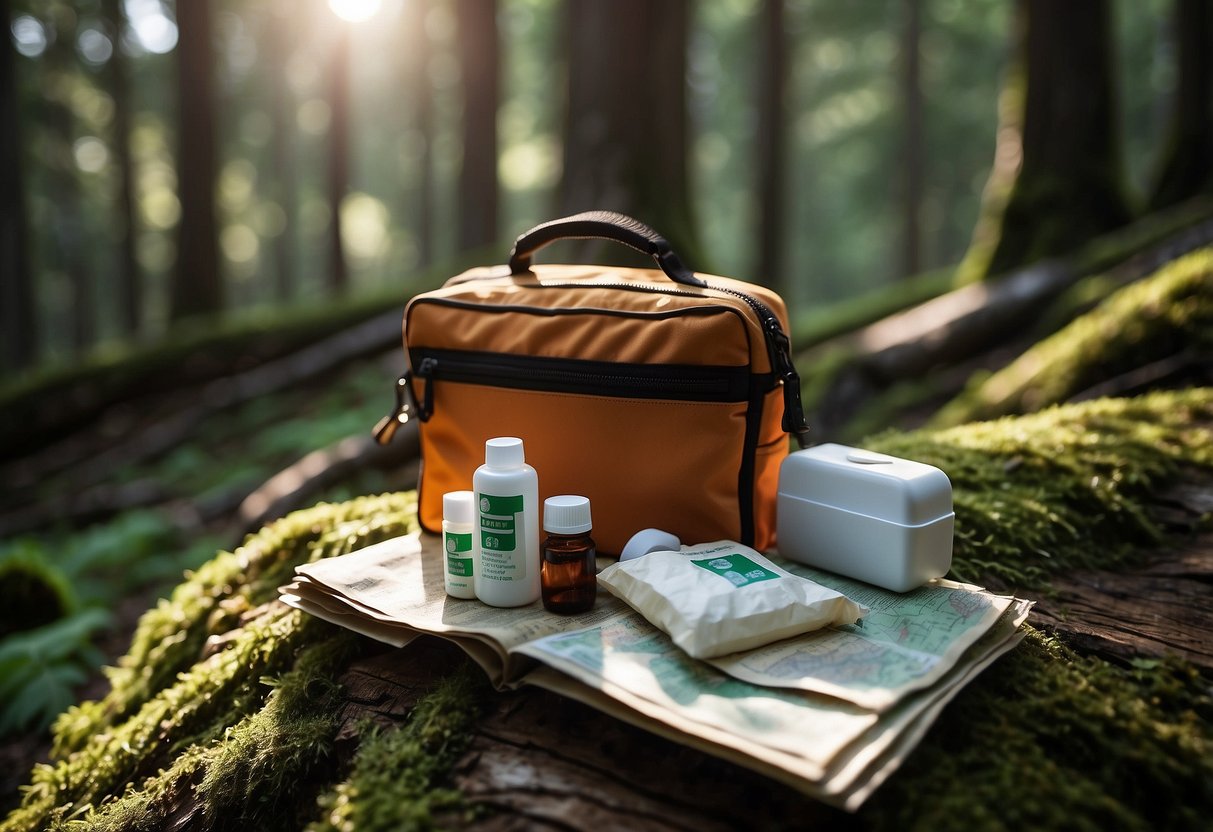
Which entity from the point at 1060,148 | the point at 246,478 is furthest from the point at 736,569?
the point at 1060,148

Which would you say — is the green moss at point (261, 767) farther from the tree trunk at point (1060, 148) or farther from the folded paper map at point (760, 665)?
the tree trunk at point (1060, 148)

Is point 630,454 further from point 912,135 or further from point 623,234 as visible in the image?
point 912,135

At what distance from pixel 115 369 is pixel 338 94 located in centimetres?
791

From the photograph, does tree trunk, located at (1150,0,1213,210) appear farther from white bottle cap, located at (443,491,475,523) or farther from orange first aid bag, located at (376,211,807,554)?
white bottle cap, located at (443,491,475,523)

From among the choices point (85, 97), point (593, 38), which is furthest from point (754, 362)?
point (85, 97)

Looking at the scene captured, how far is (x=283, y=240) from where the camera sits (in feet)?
80.0

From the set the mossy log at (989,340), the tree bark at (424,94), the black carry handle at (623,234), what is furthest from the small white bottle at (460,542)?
the tree bark at (424,94)

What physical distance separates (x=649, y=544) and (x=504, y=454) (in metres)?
0.43

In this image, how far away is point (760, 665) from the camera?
1.57 meters

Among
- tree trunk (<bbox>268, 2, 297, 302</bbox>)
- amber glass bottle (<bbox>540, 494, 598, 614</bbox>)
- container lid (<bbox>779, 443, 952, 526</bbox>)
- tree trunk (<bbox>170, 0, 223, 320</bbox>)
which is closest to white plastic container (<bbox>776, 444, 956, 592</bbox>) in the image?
container lid (<bbox>779, 443, 952, 526</bbox>)

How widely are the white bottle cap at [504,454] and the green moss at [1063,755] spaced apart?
98cm

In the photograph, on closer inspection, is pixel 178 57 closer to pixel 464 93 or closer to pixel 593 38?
pixel 464 93

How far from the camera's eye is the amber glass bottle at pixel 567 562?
1.77 m

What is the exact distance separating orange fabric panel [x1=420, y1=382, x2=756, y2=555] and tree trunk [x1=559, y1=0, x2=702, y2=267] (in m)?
3.33
